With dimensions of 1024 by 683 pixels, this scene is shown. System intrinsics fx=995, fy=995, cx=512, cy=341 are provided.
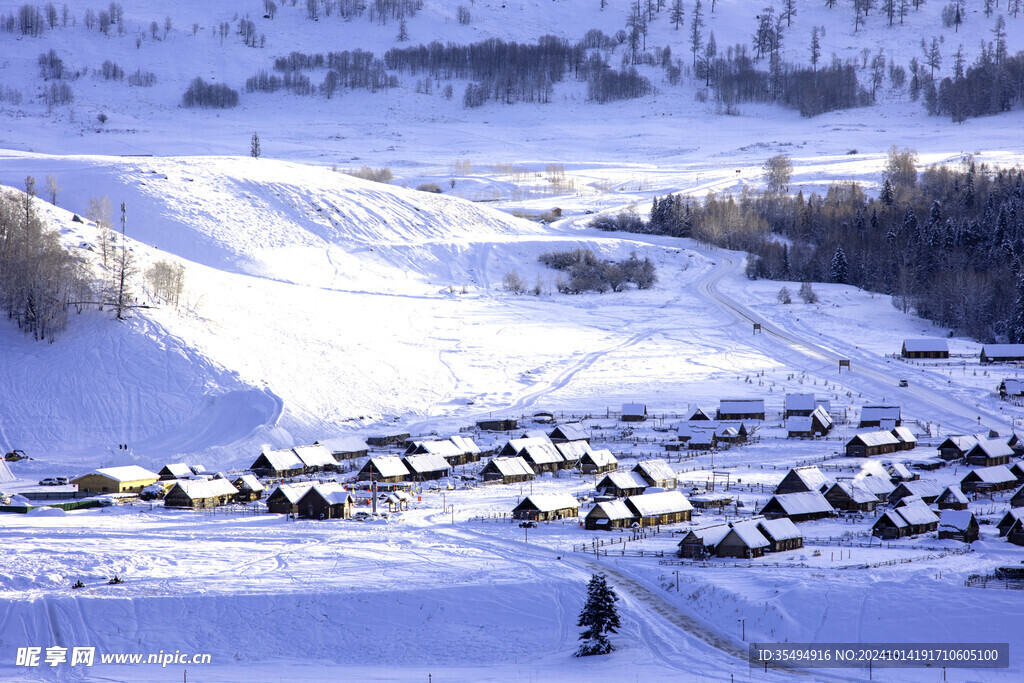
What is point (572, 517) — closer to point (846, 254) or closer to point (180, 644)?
point (180, 644)

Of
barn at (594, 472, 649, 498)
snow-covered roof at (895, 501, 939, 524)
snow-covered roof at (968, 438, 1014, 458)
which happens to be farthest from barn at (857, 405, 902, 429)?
snow-covered roof at (895, 501, 939, 524)

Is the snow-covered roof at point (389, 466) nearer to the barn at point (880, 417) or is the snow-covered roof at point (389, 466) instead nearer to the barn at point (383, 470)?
the barn at point (383, 470)

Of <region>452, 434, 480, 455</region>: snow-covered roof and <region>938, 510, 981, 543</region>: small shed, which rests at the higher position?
<region>938, 510, 981, 543</region>: small shed

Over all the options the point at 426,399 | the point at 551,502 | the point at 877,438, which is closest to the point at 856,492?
the point at 877,438

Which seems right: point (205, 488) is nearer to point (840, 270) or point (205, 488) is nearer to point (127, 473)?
point (127, 473)

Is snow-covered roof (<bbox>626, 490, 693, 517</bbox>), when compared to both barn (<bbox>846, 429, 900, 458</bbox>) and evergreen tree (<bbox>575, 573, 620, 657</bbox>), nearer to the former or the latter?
evergreen tree (<bbox>575, 573, 620, 657</bbox>)

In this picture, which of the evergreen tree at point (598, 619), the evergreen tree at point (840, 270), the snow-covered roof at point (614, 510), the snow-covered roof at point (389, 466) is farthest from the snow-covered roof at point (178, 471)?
the evergreen tree at point (840, 270)
